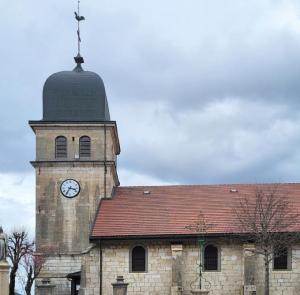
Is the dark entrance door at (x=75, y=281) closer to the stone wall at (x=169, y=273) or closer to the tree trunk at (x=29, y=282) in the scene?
the stone wall at (x=169, y=273)

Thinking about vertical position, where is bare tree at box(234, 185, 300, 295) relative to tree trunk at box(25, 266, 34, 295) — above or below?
above

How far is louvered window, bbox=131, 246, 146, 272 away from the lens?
2215 inches

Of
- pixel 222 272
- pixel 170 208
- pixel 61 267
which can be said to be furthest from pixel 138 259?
pixel 61 267

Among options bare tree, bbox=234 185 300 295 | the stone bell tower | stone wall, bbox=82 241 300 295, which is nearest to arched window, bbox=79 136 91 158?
the stone bell tower

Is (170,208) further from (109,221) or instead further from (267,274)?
(267,274)

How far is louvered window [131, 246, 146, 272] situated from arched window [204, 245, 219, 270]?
399cm

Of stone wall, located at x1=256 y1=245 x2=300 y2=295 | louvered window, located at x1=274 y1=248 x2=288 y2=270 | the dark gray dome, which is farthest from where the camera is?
the dark gray dome

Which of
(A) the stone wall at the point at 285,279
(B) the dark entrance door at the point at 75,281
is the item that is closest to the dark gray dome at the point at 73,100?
(B) the dark entrance door at the point at 75,281

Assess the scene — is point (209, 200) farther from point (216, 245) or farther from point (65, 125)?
point (65, 125)

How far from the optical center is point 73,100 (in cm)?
6191

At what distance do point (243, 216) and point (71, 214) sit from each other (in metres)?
12.2

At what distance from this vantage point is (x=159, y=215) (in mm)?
58094

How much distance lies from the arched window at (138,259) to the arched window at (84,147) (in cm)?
861

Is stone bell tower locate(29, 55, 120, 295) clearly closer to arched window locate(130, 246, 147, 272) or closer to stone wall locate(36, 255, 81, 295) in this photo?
stone wall locate(36, 255, 81, 295)
